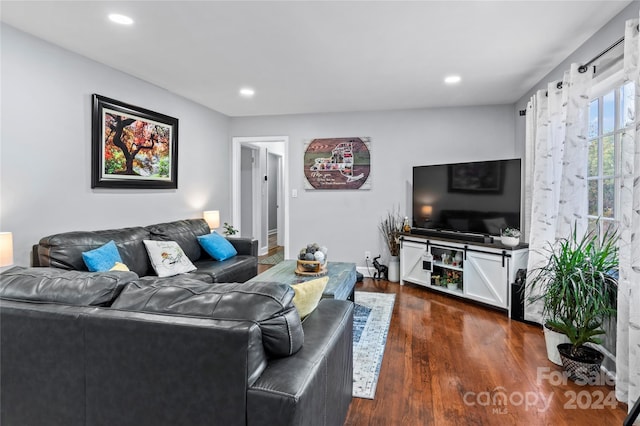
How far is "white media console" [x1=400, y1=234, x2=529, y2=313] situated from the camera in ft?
12.3

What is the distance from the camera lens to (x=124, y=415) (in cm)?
126

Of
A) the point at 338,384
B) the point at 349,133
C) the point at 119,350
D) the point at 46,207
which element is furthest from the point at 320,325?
the point at 349,133

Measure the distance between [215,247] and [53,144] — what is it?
1.80m

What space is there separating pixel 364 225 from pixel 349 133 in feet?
4.56

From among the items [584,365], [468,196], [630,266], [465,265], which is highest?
[468,196]

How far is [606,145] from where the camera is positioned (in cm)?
275

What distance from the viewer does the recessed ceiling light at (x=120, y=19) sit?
2.48 metres

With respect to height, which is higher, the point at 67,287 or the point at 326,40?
the point at 326,40

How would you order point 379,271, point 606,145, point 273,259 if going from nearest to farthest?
point 606,145 → point 379,271 → point 273,259

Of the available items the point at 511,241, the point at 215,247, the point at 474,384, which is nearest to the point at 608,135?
the point at 511,241

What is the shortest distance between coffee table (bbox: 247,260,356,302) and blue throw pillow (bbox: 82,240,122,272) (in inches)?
45.3

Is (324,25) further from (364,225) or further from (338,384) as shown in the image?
(364,225)

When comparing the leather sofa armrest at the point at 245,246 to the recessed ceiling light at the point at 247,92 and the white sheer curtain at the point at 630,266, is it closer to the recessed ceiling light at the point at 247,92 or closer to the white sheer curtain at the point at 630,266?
the recessed ceiling light at the point at 247,92

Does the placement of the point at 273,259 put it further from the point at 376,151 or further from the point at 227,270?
the point at 227,270
